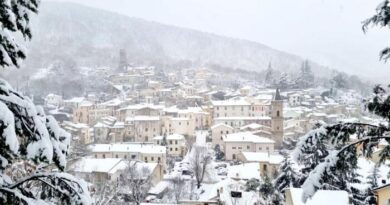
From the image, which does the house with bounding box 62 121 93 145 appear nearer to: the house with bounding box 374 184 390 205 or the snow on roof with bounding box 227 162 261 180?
the snow on roof with bounding box 227 162 261 180

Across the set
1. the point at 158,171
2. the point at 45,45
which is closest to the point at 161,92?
the point at 158,171

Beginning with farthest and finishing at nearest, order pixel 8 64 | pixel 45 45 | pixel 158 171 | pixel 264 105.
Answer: pixel 45 45, pixel 264 105, pixel 158 171, pixel 8 64

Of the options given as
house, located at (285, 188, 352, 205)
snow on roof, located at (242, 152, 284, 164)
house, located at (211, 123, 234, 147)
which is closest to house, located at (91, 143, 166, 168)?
snow on roof, located at (242, 152, 284, 164)

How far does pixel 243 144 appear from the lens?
5812 centimetres

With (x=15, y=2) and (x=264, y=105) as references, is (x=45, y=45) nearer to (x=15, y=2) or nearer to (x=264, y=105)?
(x=264, y=105)

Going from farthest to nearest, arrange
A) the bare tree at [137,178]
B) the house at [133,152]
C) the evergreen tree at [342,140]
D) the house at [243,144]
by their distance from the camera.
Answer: the house at [243,144]
the house at [133,152]
the bare tree at [137,178]
the evergreen tree at [342,140]

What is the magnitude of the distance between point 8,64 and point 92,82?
121357 mm

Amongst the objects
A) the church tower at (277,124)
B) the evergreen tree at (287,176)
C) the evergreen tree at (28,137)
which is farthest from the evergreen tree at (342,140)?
the church tower at (277,124)

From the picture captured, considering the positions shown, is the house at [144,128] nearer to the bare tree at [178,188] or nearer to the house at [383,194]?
the bare tree at [178,188]

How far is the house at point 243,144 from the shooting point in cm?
5788

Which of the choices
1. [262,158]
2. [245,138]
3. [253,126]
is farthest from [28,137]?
[253,126]

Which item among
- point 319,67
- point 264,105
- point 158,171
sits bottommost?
point 158,171

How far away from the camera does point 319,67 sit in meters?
193

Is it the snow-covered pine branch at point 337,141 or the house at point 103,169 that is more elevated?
the snow-covered pine branch at point 337,141
